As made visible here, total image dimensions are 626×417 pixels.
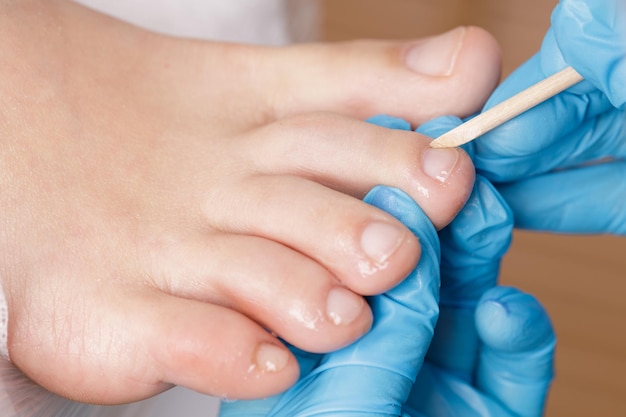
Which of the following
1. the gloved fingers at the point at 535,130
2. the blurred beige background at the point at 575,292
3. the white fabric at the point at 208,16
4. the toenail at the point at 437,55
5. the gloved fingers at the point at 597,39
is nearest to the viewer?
the gloved fingers at the point at 597,39

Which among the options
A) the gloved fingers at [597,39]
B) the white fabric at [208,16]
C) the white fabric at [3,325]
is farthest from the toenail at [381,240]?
the white fabric at [208,16]

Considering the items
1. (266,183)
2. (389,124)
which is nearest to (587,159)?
(389,124)

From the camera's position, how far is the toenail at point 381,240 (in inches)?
26.3

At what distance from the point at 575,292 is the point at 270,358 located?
60.9 inches

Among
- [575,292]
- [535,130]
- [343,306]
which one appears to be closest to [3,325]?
[343,306]

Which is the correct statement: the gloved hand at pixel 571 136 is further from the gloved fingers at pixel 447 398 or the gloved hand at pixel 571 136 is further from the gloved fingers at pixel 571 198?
the gloved fingers at pixel 447 398

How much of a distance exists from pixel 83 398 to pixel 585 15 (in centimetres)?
62

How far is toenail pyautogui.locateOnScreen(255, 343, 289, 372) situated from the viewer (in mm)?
669

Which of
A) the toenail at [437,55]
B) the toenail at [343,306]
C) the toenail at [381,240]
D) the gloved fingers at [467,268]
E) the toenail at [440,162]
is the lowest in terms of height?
the gloved fingers at [467,268]

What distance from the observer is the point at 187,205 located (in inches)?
31.6

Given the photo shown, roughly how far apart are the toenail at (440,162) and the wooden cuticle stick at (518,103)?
15 millimetres

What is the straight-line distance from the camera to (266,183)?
0.79m

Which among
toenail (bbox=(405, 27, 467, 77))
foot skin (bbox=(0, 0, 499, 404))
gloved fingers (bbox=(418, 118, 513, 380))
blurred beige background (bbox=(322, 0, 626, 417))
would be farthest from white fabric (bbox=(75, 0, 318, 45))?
blurred beige background (bbox=(322, 0, 626, 417))

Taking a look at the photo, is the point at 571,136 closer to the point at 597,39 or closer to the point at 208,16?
the point at 597,39
